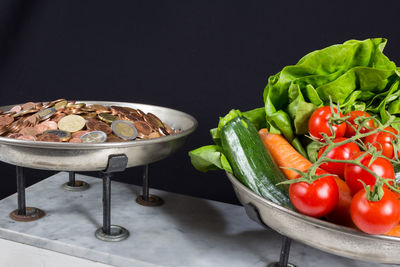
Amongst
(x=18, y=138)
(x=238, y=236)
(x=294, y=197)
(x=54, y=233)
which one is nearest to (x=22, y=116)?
(x=18, y=138)

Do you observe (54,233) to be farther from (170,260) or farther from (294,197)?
(294,197)

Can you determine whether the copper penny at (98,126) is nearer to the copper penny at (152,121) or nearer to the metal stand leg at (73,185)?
the copper penny at (152,121)

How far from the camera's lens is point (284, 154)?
1.11 m

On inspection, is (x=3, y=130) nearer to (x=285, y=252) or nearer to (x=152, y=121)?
(x=152, y=121)

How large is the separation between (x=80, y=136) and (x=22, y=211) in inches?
13.6

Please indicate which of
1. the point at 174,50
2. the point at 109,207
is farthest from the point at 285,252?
the point at 174,50

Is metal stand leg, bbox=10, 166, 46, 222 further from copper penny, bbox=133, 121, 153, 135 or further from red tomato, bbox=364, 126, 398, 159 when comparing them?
red tomato, bbox=364, 126, 398, 159

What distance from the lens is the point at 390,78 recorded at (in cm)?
119

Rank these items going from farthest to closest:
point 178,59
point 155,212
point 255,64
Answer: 1. point 178,59
2. point 255,64
3. point 155,212

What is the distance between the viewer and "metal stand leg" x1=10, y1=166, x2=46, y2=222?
1.26 m

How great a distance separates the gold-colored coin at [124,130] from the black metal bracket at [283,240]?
0.38 meters

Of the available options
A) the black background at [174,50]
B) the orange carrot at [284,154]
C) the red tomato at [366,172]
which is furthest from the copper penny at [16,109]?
the red tomato at [366,172]

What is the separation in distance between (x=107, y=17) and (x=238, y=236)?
1.14 metres

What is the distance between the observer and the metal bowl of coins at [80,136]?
104 centimetres
